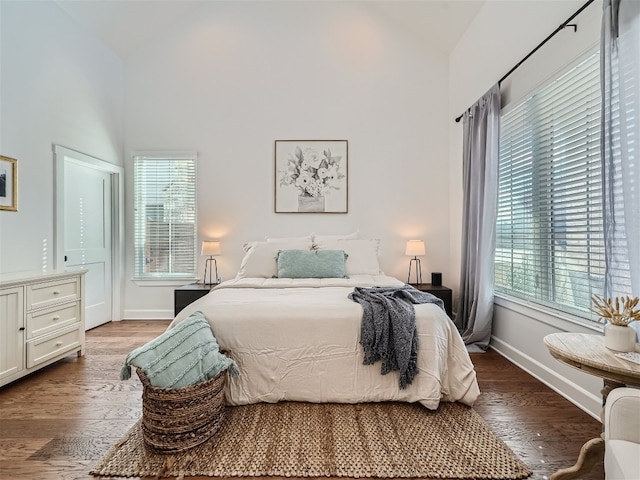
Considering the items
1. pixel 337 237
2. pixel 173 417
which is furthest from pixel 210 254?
pixel 173 417

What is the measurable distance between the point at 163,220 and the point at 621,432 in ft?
14.6

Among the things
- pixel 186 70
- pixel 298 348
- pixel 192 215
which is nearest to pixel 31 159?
pixel 192 215

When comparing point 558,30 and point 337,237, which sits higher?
point 558,30

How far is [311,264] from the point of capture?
3.31m

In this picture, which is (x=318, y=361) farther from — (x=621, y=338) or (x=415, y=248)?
(x=415, y=248)

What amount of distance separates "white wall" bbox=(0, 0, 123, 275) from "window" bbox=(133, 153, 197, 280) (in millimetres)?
649

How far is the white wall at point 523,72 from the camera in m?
2.12

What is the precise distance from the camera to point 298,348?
2107 mm

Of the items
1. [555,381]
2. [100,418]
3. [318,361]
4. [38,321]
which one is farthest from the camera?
[38,321]

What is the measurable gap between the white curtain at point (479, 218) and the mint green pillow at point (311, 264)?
1.29m

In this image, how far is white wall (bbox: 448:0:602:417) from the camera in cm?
212

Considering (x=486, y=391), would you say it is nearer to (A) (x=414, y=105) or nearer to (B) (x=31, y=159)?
(A) (x=414, y=105)

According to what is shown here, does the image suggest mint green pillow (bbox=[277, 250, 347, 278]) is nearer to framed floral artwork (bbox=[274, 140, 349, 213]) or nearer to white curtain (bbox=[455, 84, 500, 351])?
framed floral artwork (bbox=[274, 140, 349, 213])

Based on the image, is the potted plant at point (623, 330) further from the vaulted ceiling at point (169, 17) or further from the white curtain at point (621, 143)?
the vaulted ceiling at point (169, 17)
